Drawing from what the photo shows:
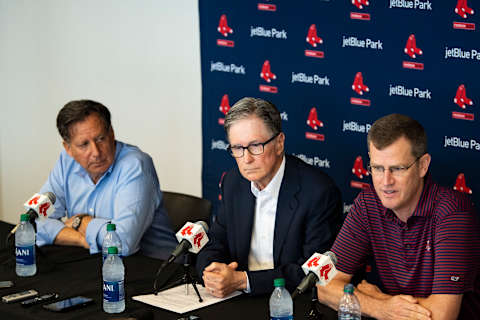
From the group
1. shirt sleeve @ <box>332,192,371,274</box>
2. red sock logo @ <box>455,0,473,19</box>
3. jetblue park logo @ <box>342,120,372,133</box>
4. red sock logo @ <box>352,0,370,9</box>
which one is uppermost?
red sock logo @ <box>352,0,370,9</box>

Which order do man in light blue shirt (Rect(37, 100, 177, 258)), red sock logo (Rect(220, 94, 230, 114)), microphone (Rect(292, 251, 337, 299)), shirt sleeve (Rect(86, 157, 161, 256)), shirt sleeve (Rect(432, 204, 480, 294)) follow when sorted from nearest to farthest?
microphone (Rect(292, 251, 337, 299)) < shirt sleeve (Rect(432, 204, 480, 294)) < shirt sleeve (Rect(86, 157, 161, 256)) < man in light blue shirt (Rect(37, 100, 177, 258)) < red sock logo (Rect(220, 94, 230, 114))

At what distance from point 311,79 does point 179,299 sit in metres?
2.07

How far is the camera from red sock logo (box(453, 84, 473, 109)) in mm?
4129

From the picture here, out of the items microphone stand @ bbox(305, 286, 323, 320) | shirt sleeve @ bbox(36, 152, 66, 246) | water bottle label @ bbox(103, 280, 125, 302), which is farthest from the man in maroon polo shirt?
shirt sleeve @ bbox(36, 152, 66, 246)

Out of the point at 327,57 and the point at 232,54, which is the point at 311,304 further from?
the point at 232,54

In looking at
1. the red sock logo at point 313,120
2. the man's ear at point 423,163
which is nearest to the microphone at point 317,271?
the man's ear at point 423,163

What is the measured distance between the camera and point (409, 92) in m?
4.34

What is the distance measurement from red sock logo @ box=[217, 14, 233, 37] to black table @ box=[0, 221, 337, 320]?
6.38ft

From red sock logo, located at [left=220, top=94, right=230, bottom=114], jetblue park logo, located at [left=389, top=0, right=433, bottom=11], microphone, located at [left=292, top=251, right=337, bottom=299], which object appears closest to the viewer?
microphone, located at [left=292, top=251, right=337, bottom=299]

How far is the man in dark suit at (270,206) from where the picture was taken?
11.4ft

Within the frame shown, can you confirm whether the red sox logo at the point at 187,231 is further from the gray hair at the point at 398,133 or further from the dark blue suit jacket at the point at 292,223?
the gray hair at the point at 398,133

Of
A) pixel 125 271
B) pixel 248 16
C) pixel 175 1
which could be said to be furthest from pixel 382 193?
pixel 175 1

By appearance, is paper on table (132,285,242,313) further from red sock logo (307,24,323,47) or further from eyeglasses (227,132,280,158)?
red sock logo (307,24,323,47)

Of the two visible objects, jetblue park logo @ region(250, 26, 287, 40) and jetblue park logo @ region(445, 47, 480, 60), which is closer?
jetblue park logo @ region(445, 47, 480, 60)
